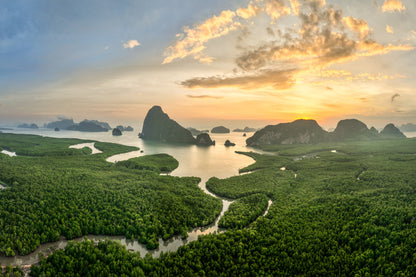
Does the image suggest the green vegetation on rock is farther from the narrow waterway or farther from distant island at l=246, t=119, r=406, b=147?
distant island at l=246, t=119, r=406, b=147

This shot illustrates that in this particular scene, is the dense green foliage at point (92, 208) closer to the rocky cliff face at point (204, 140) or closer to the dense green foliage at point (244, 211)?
the dense green foliage at point (244, 211)

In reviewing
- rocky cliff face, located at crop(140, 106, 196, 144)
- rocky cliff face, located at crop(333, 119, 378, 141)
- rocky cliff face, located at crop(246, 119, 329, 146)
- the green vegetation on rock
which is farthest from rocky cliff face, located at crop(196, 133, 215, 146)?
the green vegetation on rock

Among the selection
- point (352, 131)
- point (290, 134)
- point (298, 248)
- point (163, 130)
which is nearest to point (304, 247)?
point (298, 248)

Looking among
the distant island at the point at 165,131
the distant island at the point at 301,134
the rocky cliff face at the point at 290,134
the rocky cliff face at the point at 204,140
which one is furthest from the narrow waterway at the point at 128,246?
the distant island at the point at 165,131

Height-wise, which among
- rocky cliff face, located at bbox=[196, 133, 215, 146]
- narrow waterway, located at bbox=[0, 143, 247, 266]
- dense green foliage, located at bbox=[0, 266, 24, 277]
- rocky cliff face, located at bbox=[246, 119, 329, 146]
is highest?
rocky cliff face, located at bbox=[246, 119, 329, 146]

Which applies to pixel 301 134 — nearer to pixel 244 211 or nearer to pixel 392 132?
pixel 392 132

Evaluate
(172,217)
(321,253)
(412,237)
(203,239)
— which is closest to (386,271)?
(321,253)

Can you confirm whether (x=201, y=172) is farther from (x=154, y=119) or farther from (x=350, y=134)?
(x=350, y=134)
